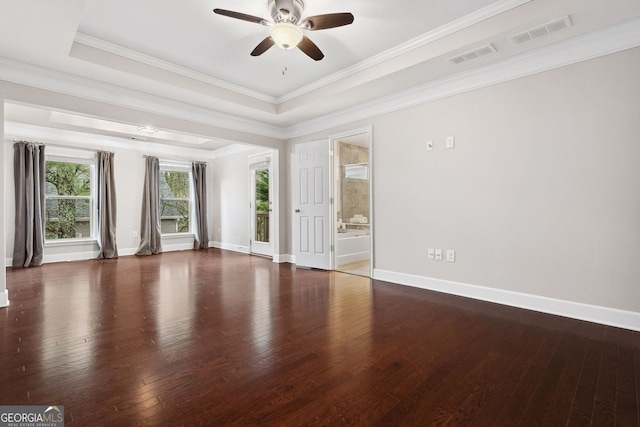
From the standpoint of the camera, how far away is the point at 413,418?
1533 mm

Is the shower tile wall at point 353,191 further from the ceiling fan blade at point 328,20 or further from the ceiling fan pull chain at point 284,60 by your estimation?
the ceiling fan blade at point 328,20

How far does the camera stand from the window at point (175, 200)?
306 inches

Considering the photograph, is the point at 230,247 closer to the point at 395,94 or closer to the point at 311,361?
the point at 395,94

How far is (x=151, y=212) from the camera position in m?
7.21

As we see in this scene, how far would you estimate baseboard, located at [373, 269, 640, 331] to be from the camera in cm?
268

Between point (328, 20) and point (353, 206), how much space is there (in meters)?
5.23

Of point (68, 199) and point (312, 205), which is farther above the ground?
point (68, 199)

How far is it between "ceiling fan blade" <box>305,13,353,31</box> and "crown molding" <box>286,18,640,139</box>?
1761mm

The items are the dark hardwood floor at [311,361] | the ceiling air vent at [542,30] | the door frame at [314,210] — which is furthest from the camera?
the door frame at [314,210]

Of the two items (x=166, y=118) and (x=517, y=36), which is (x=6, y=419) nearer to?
(x=166, y=118)

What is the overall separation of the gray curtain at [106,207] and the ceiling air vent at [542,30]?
739 centimetres

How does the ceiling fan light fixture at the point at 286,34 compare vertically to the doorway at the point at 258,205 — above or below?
above

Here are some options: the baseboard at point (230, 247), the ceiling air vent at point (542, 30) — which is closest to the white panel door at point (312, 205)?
the baseboard at point (230, 247)

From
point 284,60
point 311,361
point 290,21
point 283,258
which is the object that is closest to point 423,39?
point 290,21
